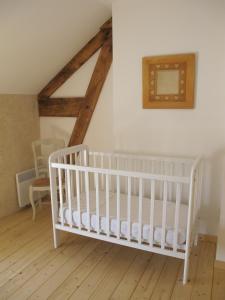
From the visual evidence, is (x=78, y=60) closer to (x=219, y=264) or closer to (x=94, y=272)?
(x=94, y=272)

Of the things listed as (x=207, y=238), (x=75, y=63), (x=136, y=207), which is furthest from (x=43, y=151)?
(x=207, y=238)

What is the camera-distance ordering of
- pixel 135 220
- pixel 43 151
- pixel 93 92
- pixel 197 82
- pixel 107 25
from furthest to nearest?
pixel 43 151, pixel 93 92, pixel 107 25, pixel 197 82, pixel 135 220

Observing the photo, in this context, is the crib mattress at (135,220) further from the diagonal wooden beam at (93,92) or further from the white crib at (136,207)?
the diagonal wooden beam at (93,92)

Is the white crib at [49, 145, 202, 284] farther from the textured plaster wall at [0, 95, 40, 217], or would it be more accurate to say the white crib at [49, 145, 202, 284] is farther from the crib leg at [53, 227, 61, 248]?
the textured plaster wall at [0, 95, 40, 217]

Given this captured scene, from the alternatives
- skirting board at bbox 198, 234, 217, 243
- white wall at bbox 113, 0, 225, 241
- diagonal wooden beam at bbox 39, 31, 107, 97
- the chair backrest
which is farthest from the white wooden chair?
skirting board at bbox 198, 234, 217, 243

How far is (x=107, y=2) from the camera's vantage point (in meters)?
2.59

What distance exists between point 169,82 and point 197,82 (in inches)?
10.4

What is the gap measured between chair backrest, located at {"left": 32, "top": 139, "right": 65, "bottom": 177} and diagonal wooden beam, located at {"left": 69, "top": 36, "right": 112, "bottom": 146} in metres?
0.19

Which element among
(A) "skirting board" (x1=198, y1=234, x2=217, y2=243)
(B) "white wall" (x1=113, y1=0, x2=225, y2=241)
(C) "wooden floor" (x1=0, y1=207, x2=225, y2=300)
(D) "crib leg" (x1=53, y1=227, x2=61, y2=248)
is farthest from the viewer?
(A) "skirting board" (x1=198, y1=234, x2=217, y2=243)

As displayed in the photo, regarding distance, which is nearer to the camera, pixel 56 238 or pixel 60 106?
pixel 56 238

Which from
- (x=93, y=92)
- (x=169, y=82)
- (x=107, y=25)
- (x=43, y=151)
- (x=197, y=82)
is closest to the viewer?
(x=197, y=82)

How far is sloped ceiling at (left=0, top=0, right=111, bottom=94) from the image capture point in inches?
86.8

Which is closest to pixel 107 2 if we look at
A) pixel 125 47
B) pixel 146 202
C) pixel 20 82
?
pixel 125 47

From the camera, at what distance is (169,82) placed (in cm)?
250
